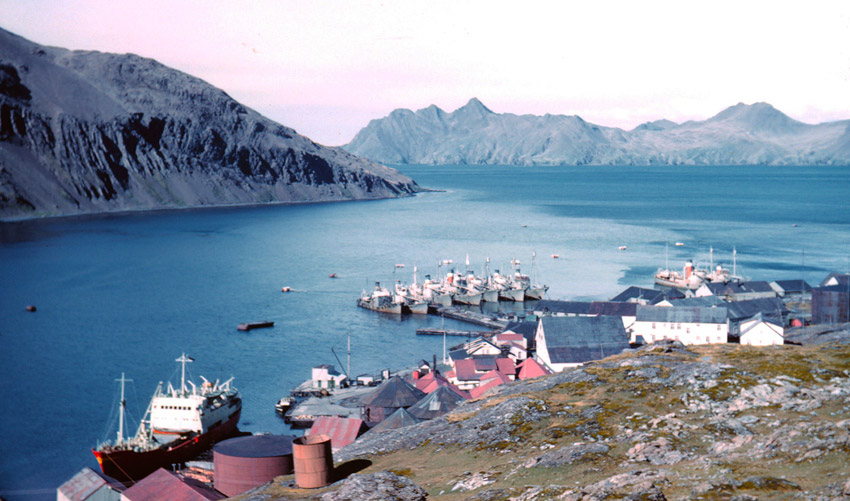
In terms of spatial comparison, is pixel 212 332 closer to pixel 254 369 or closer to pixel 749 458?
pixel 254 369

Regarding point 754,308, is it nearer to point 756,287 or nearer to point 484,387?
point 756,287

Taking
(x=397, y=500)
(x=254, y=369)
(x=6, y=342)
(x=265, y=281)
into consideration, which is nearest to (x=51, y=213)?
(x=265, y=281)

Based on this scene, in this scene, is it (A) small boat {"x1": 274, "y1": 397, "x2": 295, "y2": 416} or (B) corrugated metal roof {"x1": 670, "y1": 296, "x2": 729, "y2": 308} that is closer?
(A) small boat {"x1": 274, "y1": 397, "x2": 295, "y2": 416}

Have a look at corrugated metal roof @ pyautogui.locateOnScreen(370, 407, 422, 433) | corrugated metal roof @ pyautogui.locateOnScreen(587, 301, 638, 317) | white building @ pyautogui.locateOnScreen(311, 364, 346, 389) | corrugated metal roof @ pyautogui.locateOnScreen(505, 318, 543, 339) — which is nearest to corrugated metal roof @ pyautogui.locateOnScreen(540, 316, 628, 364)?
corrugated metal roof @ pyautogui.locateOnScreen(505, 318, 543, 339)

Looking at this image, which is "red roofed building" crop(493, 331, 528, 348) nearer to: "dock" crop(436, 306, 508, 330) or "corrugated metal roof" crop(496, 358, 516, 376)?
"corrugated metal roof" crop(496, 358, 516, 376)

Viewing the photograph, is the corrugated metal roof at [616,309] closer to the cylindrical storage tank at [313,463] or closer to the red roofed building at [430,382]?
the red roofed building at [430,382]

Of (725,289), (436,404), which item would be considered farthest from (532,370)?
(725,289)

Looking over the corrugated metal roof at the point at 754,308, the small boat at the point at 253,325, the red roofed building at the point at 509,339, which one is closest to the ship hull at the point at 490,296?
the small boat at the point at 253,325
